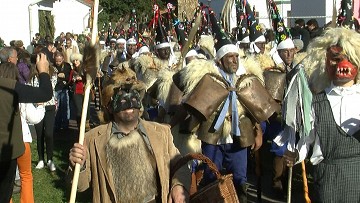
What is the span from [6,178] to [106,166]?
62.1 inches

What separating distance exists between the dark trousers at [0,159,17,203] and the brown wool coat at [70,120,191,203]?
→ 1.35m

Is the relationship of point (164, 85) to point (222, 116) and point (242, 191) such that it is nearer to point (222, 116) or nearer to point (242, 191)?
point (222, 116)

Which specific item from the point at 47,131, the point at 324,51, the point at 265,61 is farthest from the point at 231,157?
the point at 47,131

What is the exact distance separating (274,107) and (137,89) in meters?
2.32

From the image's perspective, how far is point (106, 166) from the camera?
4215 millimetres

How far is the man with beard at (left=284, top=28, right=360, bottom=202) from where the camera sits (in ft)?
Result: 14.1

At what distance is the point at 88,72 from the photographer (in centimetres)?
365

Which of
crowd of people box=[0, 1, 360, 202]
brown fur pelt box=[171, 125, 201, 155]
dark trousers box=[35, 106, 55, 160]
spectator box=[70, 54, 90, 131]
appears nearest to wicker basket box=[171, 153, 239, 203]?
crowd of people box=[0, 1, 360, 202]

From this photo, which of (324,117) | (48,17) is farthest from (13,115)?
(48,17)

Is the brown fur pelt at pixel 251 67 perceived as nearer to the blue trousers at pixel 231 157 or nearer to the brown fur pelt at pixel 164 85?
the blue trousers at pixel 231 157

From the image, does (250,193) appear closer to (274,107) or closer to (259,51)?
(274,107)

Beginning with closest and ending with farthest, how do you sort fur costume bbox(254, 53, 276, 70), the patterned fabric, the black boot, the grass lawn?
1. the patterned fabric
2. the black boot
3. the grass lawn
4. fur costume bbox(254, 53, 276, 70)

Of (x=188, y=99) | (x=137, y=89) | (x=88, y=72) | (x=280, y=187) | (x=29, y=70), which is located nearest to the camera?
(x=88, y=72)

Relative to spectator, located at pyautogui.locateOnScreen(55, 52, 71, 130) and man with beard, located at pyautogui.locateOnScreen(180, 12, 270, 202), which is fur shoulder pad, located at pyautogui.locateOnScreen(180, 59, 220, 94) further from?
spectator, located at pyautogui.locateOnScreen(55, 52, 71, 130)
